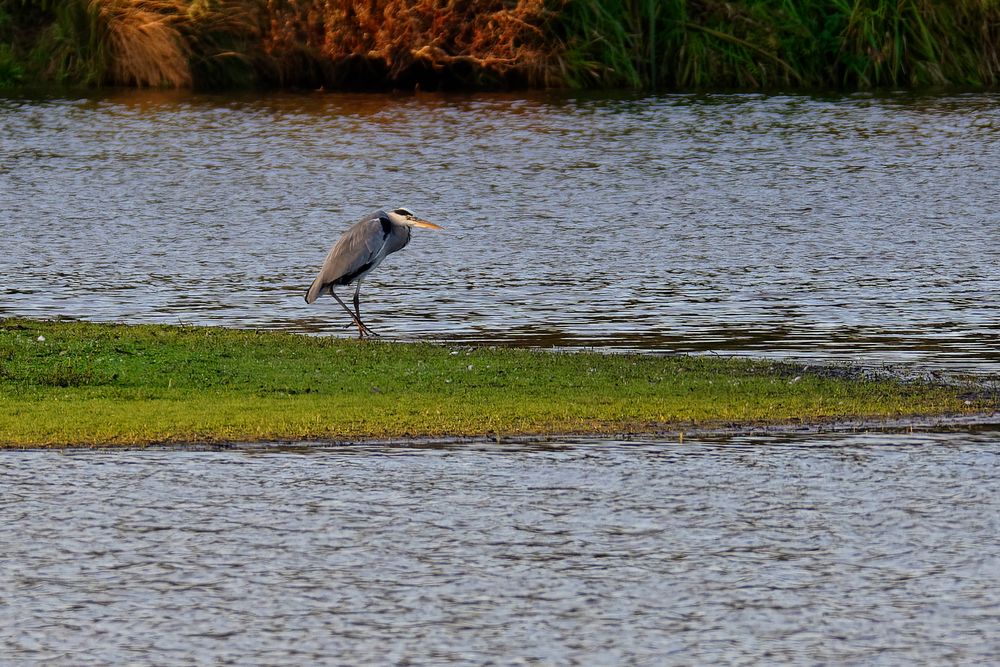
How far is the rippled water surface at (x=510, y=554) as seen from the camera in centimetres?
706

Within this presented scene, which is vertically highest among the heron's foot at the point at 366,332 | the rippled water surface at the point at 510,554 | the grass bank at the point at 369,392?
the rippled water surface at the point at 510,554

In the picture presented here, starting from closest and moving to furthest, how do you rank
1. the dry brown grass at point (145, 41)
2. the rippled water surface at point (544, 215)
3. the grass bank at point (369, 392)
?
the grass bank at point (369, 392) < the rippled water surface at point (544, 215) < the dry brown grass at point (145, 41)

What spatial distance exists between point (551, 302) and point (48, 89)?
105 ft

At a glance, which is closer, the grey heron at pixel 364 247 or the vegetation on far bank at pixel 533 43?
the grey heron at pixel 364 247

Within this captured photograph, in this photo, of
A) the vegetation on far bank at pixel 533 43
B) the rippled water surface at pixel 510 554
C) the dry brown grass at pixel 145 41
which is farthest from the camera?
the dry brown grass at pixel 145 41

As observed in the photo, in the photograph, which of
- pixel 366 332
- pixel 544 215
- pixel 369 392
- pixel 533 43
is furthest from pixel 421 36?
pixel 369 392

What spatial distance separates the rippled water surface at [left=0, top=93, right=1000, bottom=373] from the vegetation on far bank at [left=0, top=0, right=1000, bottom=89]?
2.13 m

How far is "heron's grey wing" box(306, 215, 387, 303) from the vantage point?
1642 centimetres

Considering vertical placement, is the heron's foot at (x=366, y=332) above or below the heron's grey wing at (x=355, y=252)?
below

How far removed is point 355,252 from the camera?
54.0 ft

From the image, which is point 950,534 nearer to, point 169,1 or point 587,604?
point 587,604

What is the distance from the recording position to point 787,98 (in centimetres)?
4356

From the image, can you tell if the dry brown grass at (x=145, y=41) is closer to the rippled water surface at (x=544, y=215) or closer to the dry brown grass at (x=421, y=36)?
the rippled water surface at (x=544, y=215)

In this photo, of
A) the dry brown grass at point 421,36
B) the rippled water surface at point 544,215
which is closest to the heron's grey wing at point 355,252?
the rippled water surface at point 544,215
